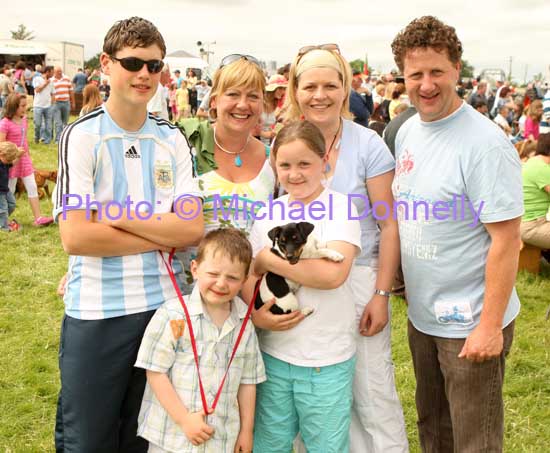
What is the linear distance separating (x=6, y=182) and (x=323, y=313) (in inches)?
280

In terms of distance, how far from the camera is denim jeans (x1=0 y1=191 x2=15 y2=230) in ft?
27.6

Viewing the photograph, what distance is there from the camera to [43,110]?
16.4 meters

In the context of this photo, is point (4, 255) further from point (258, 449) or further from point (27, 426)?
point (258, 449)

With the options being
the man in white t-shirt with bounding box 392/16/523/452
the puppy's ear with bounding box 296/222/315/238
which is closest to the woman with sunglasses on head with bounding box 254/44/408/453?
the man in white t-shirt with bounding box 392/16/523/452

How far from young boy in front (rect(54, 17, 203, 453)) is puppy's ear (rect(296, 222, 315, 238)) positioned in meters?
0.44

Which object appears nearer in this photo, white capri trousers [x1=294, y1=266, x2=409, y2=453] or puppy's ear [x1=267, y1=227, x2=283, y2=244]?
puppy's ear [x1=267, y1=227, x2=283, y2=244]

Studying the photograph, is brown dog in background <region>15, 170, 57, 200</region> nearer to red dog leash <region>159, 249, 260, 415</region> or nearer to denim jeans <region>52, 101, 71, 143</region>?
denim jeans <region>52, 101, 71, 143</region>

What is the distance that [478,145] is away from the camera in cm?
238

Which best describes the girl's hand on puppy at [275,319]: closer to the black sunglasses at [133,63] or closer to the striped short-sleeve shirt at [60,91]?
the black sunglasses at [133,63]

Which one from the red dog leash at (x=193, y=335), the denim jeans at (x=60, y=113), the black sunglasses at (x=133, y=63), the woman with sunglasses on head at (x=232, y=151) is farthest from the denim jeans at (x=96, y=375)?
the denim jeans at (x=60, y=113)

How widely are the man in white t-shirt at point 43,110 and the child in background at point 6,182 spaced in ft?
28.0

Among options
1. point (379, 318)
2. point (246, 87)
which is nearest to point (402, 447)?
point (379, 318)

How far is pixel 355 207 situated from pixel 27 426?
109 inches

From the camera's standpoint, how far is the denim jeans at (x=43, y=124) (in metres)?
16.5
